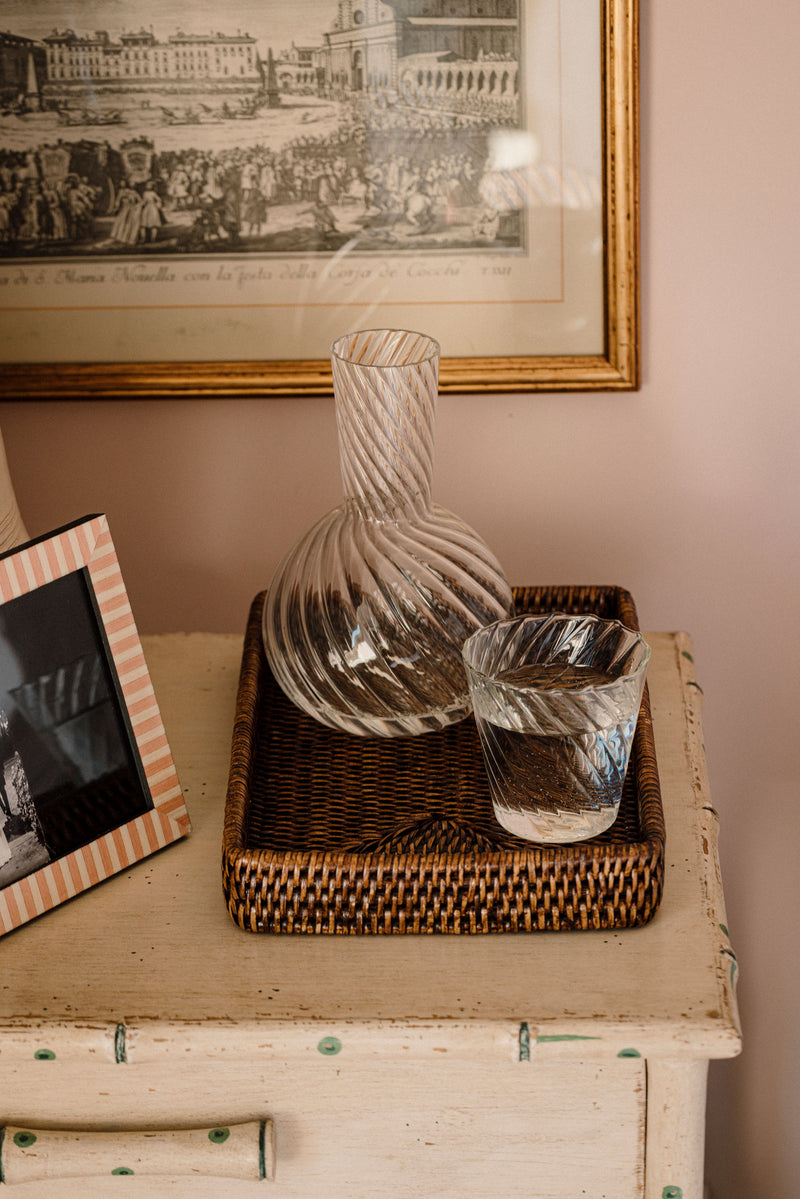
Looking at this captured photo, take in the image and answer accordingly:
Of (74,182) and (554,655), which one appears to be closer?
(554,655)

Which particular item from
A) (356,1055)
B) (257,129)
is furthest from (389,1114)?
(257,129)

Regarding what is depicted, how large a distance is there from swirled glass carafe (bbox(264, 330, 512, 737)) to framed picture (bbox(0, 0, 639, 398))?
0.58ft

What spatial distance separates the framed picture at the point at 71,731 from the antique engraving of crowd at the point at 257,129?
0.34 metres

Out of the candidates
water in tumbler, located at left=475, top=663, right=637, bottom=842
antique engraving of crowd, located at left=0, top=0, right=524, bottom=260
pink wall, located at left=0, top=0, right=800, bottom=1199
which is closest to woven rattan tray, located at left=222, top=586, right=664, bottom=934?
water in tumbler, located at left=475, top=663, right=637, bottom=842

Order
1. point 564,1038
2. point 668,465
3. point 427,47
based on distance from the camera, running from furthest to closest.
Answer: point 668,465
point 427,47
point 564,1038

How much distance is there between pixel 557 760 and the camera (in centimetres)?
66

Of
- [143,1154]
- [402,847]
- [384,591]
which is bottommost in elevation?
[143,1154]

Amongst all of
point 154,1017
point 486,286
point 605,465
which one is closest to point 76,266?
point 486,286

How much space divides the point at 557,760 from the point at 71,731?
10.7 inches

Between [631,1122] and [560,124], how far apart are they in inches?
25.8

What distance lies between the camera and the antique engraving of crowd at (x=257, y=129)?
834 millimetres

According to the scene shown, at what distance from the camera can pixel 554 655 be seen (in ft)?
2.40

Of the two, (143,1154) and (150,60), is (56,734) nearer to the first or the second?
(143,1154)

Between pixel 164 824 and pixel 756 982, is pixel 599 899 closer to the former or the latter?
pixel 164 824
